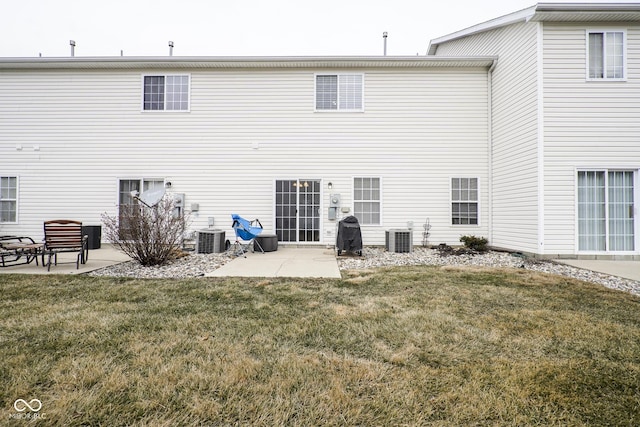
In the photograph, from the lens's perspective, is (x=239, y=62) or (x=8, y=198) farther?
(x=8, y=198)

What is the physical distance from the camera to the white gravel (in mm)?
5867

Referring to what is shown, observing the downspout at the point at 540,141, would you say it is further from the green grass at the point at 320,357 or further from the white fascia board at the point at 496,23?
the green grass at the point at 320,357

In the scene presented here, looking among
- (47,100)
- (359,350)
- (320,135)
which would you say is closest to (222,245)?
(320,135)

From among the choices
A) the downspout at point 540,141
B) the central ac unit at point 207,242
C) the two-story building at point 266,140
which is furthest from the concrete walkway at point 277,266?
the two-story building at point 266,140

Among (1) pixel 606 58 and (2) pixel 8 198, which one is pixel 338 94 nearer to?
(1) pixel 606 58

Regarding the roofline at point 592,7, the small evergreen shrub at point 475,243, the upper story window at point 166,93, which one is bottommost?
the small evergreen shrub at point 475,243

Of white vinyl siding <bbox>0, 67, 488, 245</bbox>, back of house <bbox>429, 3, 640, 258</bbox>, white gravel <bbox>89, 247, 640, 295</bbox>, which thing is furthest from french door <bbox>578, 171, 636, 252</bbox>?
white vinyl siding <bbox>0, 67, 488, 245</bbox>

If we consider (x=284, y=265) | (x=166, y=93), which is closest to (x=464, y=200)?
(x=284, y=265)

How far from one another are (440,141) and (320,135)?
3858 millimetres

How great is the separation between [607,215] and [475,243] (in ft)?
10.0

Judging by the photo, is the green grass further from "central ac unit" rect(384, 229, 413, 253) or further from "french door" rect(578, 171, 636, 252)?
"central ac unit" rect(384, 229, 413, 253)

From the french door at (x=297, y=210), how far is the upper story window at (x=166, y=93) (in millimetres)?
4186

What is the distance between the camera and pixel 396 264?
725 cm

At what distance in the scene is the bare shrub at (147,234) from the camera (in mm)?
6449
